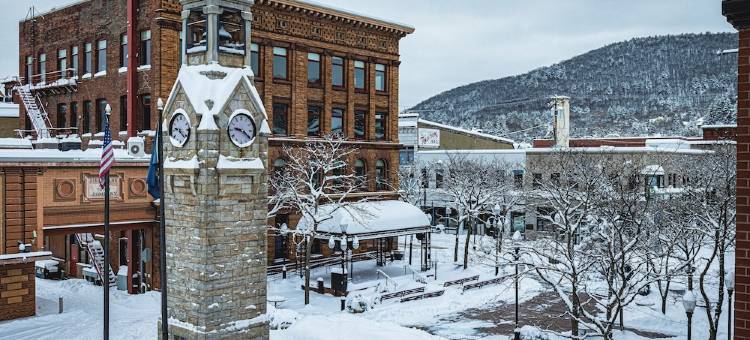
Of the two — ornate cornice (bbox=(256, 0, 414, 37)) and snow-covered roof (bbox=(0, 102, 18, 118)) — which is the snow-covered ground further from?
snow-covered roof (bbox=(0, 102, 18, 118))

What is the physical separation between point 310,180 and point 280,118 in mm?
6002

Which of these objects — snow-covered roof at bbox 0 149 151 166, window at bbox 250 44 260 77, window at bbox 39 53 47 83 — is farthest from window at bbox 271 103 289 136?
window at bbox 39 53 47 83

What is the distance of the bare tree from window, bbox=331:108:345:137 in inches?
23.8

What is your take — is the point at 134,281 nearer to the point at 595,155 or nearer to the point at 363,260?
the point at 363,260

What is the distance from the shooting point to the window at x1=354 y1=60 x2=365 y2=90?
4179 cm

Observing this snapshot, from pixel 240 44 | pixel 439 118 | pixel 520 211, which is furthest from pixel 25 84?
pixel 439 118

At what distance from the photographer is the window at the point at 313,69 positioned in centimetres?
3897

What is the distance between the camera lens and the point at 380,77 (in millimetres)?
43469

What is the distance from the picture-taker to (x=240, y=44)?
721 inches

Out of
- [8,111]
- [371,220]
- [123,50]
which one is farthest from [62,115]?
[371,220]

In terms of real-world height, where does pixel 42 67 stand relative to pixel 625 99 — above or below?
below

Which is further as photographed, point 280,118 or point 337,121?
point 337,121

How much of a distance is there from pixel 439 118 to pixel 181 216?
162906 mm

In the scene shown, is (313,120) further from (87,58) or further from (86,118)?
(87,58)
